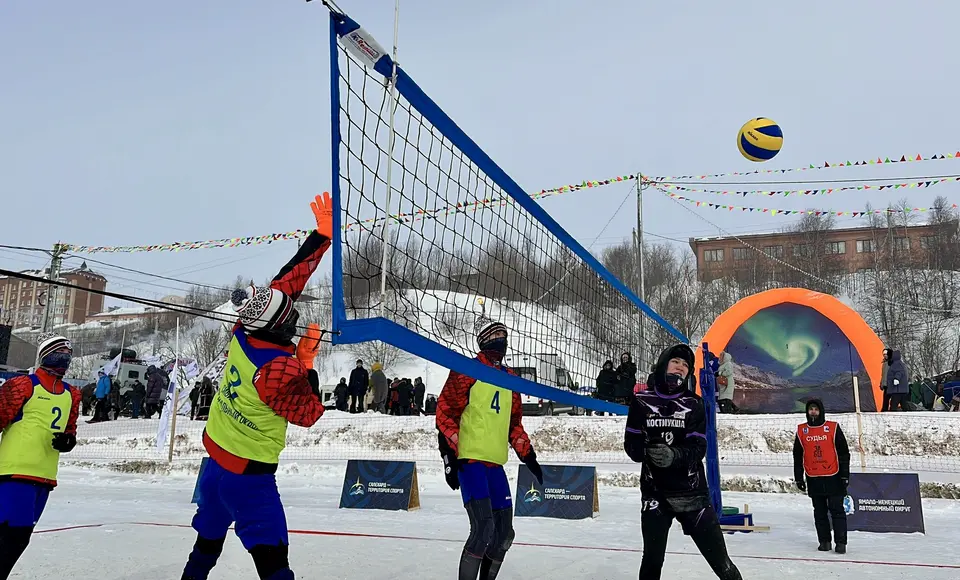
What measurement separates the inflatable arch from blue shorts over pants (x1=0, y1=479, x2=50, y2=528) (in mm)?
13883

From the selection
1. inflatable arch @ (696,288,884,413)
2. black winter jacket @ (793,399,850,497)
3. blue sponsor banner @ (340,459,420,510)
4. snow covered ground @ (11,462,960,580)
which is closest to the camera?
snow covered ground @ (11,462,960,580)

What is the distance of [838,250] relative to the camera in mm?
47469

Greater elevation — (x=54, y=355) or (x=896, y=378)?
(x=896, y=378)

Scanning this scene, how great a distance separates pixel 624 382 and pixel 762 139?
4.91 m

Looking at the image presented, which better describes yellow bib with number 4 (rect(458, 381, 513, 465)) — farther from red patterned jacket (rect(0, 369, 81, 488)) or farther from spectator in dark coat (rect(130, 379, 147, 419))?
spectator in dark coat (rect(130, 379, 147, 419))

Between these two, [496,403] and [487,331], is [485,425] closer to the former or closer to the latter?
[496,403]

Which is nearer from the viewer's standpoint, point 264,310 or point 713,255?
point 264,310

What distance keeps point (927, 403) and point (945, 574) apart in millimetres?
15185

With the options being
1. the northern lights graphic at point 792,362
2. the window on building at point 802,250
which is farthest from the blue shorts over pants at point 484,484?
the window on building at point 802,250

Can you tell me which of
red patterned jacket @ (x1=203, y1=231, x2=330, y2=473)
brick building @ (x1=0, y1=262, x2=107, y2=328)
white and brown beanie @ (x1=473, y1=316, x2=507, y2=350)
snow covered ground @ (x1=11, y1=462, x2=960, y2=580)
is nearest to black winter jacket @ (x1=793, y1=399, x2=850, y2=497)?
snow covered ground @ (x1=11, y1=462, x2=960, y2=580)

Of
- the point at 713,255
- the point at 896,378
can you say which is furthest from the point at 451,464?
the point at 713,255

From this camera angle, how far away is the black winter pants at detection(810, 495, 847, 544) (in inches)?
242

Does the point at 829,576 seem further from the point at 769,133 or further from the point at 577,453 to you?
the point at 577,453

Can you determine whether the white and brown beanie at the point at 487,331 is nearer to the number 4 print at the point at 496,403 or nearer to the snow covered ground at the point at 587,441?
the number 4 print at the point at 496,403
